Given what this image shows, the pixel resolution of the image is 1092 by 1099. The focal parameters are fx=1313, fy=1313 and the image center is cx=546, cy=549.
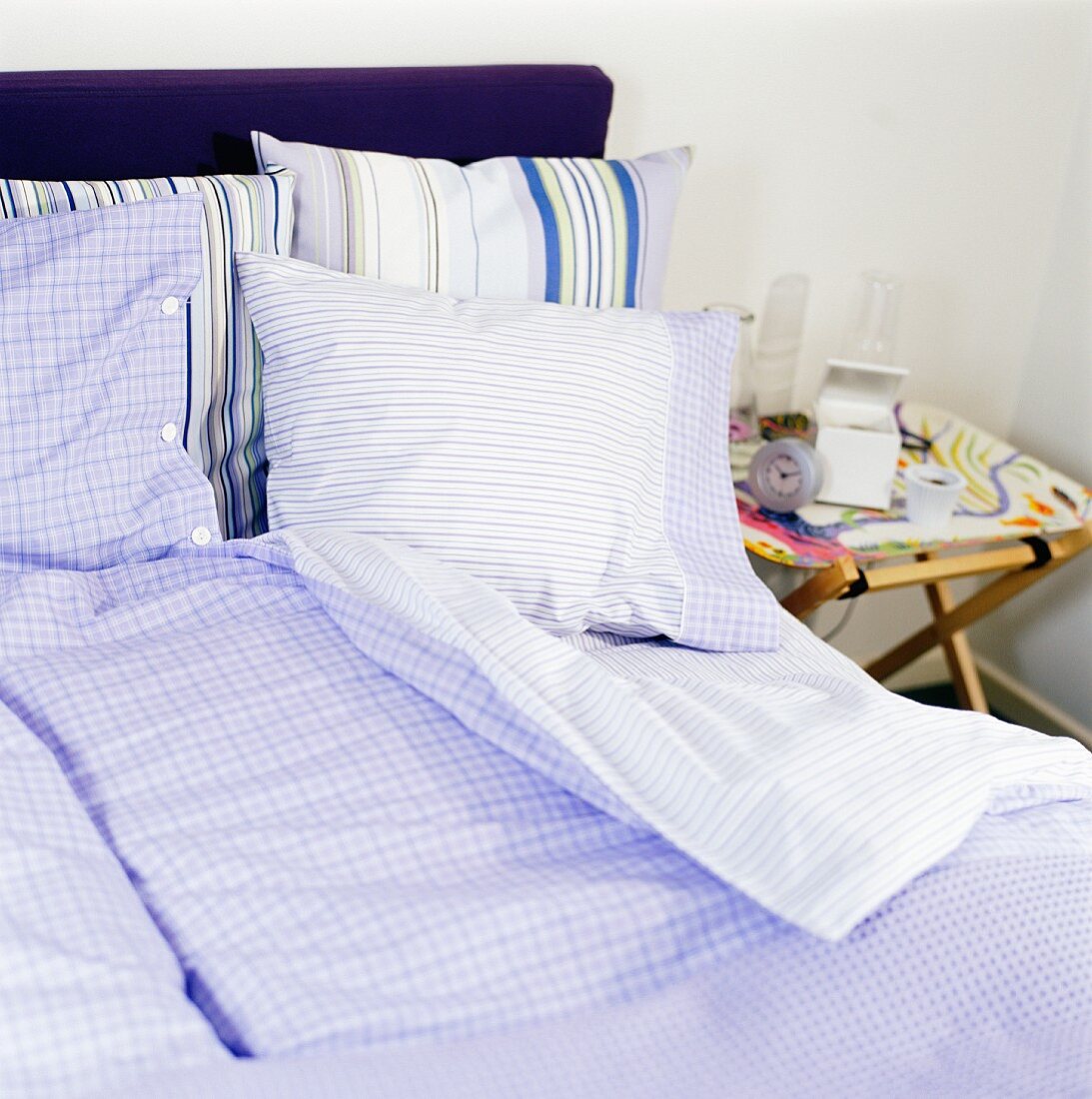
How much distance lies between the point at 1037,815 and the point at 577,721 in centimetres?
40

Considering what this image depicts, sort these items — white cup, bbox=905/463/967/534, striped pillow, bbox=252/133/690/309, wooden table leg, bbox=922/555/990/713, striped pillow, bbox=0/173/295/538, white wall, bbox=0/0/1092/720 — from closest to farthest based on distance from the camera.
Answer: striped pillow, bbox=0/173/295/538
striped pillow, bbox=252/133/690/309
white wall, bbox=0/0/1092/720
white cup, bbox=905/463/967/534
wooden table leg, bbox=922/555/990/713

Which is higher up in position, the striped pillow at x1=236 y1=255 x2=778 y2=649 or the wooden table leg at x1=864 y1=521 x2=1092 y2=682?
the striped pillow at x1=236 y1=255 x2=778 y2=649

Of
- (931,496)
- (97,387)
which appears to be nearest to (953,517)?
(931,496)

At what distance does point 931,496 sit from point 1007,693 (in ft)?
2.62

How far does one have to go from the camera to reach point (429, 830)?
102 cm

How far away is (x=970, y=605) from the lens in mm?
2010

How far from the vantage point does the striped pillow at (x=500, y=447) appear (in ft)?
4.37

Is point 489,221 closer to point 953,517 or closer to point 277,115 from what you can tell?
point 277,115

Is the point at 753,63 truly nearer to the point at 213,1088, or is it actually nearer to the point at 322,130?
the point at 322,130

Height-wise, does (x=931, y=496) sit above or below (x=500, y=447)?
below

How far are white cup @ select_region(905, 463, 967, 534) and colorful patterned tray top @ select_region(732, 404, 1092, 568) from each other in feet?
0.06

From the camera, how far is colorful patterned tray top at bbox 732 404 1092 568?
5.67 ft

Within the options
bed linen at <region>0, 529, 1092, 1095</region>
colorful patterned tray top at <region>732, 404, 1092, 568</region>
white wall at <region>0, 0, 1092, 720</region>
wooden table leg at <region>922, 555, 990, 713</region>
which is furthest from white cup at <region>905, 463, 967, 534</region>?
bed linen at <region>0, 529, 1092, 1095</region>

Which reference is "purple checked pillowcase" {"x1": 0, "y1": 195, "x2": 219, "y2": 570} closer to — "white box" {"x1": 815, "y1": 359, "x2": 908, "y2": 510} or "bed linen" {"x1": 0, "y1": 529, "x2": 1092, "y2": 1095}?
"bed linen" {"x1": 0, "y1": 529, "x2": 1092, "y2": 1095}
